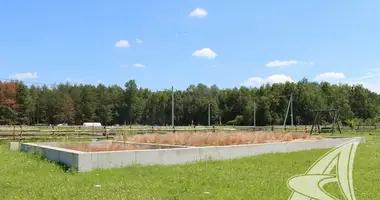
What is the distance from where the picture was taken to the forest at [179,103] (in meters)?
85.1

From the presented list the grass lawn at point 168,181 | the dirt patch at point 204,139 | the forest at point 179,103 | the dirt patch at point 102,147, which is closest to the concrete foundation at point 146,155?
the grass lawn at point 168,181

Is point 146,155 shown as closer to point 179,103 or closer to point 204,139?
point 204,139

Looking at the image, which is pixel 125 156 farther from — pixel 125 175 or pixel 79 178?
pixel 79 178

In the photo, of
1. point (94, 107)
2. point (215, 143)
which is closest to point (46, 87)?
point (94, 107)

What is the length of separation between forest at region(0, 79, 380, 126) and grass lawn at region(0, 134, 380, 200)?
71.8 metres

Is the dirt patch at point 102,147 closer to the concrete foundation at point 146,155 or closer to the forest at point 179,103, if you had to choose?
the concrete foundation at point 146,155

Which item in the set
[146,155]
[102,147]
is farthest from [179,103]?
[146,155]

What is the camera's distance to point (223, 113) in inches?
4060

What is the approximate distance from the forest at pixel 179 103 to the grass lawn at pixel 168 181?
71.8 meters

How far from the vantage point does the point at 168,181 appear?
963 centimetres

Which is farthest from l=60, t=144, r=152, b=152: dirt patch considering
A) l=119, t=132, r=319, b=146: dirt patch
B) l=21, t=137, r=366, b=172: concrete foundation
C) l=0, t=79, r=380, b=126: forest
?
l=0, t=79, r=380, b=126: forest

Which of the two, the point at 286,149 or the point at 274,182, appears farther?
the point at 286,149

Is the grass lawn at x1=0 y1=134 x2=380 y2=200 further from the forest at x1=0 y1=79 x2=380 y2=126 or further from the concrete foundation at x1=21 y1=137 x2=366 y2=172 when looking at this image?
the forest at x1=0 y1=79 x2=380 y2=126

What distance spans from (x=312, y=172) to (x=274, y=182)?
2.20 metres
